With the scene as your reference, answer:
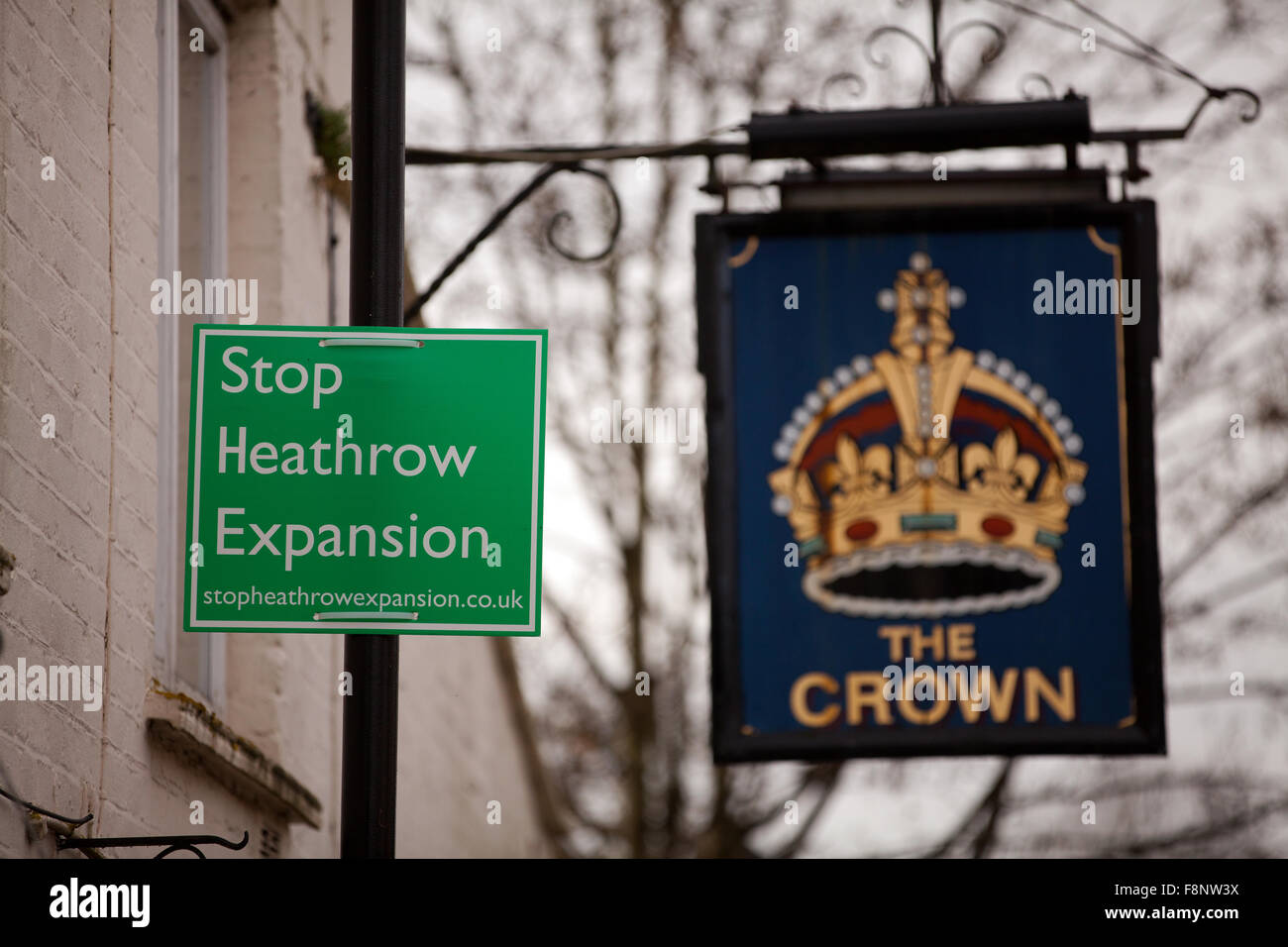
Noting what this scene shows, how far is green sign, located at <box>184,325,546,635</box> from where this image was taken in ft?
11.2

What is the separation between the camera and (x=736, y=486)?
16.8 ft

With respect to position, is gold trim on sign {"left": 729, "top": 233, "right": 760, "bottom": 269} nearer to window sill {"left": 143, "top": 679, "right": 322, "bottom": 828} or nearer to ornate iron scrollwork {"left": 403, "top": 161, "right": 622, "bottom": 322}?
ornate iron scrollwork {"left": 403, "top": 161, "right": 622, "bottom": 322}

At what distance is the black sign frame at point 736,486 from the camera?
4895 millimetres

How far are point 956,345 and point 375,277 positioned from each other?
227 cm

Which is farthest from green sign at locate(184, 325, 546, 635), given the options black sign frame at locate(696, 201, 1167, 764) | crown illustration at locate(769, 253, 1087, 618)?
crown illustration at locate(769, 253, 1087, 618)

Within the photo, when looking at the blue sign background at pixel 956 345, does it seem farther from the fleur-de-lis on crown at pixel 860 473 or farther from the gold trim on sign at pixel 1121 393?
the fleur-de-lis on crown at pixel 860 473

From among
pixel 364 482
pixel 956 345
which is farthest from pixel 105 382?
pixel 956 345

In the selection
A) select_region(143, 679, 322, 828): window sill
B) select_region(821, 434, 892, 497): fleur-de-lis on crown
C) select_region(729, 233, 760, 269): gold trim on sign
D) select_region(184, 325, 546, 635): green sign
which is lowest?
select_region(143, 679, 322, 828): window sill

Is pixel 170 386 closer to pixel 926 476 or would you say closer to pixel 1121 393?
pixel 926 476

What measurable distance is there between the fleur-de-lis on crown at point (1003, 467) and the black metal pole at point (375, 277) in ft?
7.09

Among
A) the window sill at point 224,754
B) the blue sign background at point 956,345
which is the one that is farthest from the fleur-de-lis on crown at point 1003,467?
the window sill at point 224,754

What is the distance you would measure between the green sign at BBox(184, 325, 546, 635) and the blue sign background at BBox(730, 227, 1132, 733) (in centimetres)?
162
